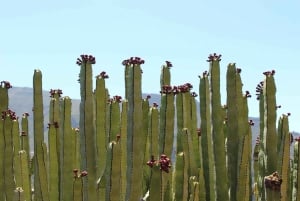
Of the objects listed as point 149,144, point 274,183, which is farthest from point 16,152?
point 274,183

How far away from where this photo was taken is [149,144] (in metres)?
7.18

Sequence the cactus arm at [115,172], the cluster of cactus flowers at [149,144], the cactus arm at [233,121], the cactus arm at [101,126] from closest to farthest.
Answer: the cactus arm at [115,172], the cluster of cactus flowers at [149,144], the cactus arm at [101,126], the cactus arm at [233,121]

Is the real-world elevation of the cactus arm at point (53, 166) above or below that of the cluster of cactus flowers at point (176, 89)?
below

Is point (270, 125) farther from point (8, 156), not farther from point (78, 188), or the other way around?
point (8, 156)

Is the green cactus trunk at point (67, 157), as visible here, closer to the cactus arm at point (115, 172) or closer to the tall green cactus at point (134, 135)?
the tall green cactus at point (134, 135)

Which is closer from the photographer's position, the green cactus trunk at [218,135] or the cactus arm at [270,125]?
the cactus arm at [270,125]

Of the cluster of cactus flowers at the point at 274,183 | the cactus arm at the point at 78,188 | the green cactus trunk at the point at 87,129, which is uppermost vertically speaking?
the green cactus trunk at the point at 87,129

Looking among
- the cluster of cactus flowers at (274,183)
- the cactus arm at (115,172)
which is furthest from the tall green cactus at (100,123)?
the cluster of cactus flowers at (274,183)

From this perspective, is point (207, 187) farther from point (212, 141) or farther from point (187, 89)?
point (187, 89)

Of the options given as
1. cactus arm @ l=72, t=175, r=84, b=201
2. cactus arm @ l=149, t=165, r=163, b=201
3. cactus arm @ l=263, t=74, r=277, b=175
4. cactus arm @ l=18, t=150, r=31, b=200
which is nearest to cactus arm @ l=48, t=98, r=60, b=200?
cactus arm @ l=18, t=150, r=31, b=200

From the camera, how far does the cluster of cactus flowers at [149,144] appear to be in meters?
5.77

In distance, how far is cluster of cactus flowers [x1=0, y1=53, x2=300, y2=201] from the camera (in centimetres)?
577

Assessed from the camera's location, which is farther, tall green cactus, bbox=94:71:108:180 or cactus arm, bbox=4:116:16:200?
cactus arm, bbox=4:116:16:200

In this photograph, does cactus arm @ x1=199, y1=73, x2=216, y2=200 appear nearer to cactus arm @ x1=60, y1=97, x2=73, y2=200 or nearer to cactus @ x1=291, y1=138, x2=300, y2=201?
cactus @ x1=291, y1=138, x2=300, y2=201
